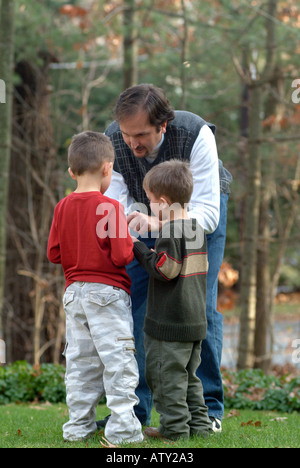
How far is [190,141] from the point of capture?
3500 millimetres

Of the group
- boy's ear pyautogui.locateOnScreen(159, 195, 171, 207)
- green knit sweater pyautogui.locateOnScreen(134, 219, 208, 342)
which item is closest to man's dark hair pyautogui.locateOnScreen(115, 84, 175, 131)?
boy's ear pyautogui.locateOnScreen(159, 195, 171, 207)

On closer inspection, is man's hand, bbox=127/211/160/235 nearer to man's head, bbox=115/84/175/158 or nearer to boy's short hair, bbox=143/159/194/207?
boy's short hair, bbox=143/159/194/207

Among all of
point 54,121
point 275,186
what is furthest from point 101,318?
point 54,121

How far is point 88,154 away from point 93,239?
44 centimetres

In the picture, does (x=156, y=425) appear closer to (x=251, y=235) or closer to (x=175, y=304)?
(x=175, y=304)

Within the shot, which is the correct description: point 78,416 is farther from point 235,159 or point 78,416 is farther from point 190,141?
point 235,159

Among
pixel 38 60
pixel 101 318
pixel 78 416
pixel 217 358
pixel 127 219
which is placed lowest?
pixel 78 416

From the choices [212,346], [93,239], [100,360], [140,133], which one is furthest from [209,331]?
[140,133]

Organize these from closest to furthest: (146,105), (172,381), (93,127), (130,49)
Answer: (172,381) < (146,105) < (130,49) < (93,127)

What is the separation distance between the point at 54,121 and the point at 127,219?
618 cm

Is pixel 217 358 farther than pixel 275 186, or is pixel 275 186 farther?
pixel 275 186

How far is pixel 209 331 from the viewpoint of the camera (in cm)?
348

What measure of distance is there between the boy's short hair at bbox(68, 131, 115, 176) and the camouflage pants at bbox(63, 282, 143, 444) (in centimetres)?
59

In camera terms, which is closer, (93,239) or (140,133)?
(93,239)
